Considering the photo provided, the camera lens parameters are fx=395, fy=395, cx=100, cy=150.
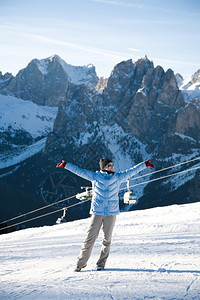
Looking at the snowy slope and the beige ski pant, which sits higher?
the beige ski pant

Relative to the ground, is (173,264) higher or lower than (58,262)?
higher

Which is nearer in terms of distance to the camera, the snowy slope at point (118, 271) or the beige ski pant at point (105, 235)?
the snowy slope at point (118, 271)

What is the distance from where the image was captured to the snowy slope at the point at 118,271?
5242 mm

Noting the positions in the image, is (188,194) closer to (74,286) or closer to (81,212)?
(81,212)

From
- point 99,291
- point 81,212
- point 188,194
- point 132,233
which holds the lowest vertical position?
point 81,212

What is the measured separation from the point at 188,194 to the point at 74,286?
18811 centimetres

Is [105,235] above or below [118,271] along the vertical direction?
above

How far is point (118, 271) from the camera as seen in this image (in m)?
6.48

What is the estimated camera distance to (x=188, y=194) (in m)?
188

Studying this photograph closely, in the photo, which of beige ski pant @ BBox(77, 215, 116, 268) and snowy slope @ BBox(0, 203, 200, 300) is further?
beige ski pant @ BBox(77, 215, 116, 268)

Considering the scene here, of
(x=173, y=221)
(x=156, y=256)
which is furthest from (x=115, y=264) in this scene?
(x=173, y=221)

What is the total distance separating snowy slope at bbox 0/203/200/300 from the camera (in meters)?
5.24

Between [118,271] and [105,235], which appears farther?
[105,235]

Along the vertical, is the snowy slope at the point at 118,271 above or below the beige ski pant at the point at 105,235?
below
